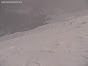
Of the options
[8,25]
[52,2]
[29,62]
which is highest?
[29,62]

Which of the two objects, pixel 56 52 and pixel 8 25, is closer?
pixel 56 52

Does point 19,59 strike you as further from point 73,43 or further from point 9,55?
point 73,43

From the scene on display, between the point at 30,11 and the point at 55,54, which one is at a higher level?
the point at 55,54

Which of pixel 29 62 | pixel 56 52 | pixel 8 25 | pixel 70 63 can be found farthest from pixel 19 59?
pixel 8 25

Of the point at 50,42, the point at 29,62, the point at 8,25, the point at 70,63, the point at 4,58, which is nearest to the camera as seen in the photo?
the point at 70,63

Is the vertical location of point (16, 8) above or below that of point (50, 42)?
below

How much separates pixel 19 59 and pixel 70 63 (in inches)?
34.2

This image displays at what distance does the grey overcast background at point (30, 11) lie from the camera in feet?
23.9

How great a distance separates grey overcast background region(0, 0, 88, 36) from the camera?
7.29 meters

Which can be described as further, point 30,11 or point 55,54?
point 30,11

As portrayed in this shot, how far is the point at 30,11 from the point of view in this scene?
27.7 ft

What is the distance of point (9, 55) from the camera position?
9.69 ft

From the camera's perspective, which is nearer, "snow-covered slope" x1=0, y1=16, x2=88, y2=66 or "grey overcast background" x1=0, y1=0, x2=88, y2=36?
"snow-covered slope" x1=0, y1=16, x2=88, y2=66

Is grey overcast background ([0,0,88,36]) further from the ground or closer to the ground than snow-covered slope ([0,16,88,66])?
closer to the ground
